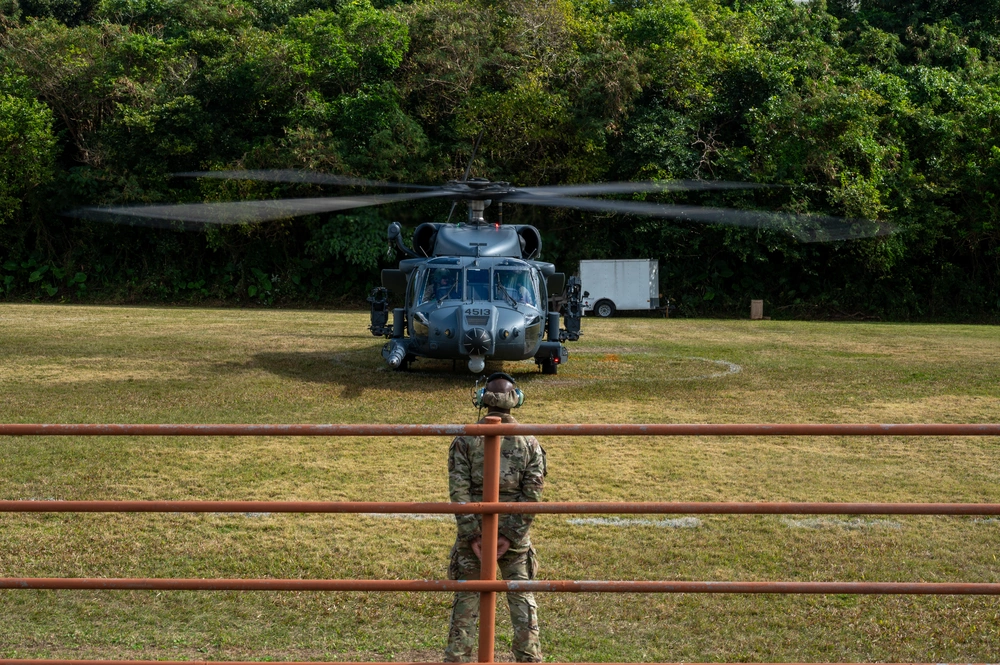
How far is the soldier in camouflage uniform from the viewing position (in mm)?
4824

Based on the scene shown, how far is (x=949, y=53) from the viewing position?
46188 millimetres

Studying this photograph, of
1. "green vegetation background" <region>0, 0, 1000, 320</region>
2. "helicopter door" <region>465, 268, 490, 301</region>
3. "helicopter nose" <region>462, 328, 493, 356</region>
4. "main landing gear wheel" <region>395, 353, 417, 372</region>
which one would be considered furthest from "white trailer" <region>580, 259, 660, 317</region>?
"helicopter nose" <region>462, 328, 493, 356</region>

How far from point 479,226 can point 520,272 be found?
1.62 meters

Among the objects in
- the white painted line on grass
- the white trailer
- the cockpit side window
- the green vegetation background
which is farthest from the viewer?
the green vegetation background

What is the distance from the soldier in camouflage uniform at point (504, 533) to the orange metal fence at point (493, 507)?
978 mm

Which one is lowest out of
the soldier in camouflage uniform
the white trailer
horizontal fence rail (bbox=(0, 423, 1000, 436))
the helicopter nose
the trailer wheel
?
the trailer wheel

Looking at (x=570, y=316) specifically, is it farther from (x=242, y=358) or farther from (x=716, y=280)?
(x=716, y=280)

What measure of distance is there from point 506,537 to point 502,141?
3653cm

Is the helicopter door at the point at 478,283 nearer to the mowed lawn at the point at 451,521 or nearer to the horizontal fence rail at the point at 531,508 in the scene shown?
the mowed lawn at the point at 451,521

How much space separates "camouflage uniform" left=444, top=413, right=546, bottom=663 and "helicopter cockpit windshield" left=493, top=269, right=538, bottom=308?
11.4 meters

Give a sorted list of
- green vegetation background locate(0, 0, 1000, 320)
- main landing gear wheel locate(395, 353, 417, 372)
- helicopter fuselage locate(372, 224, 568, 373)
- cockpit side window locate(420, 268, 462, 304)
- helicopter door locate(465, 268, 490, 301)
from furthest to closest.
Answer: green vegetation background locate(0, 0, 1000, 320)
main landing gear wheel locate(395, 353, 417, 372)
cockpit side window locate(420, 268, 462, 304)
helicopter door locate(465, 268, 490, 301)
helicopter fuselage locate(372, 224, 568, 373)

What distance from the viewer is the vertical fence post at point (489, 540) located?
3.81 m

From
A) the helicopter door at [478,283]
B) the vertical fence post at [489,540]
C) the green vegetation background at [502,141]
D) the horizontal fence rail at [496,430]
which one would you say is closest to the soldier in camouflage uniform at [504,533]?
the vertical fence post at [489,540]

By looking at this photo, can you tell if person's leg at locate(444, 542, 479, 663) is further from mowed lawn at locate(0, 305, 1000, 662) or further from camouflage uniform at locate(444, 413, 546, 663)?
mowed lawn at locate(0, 305, 1000, 662)
